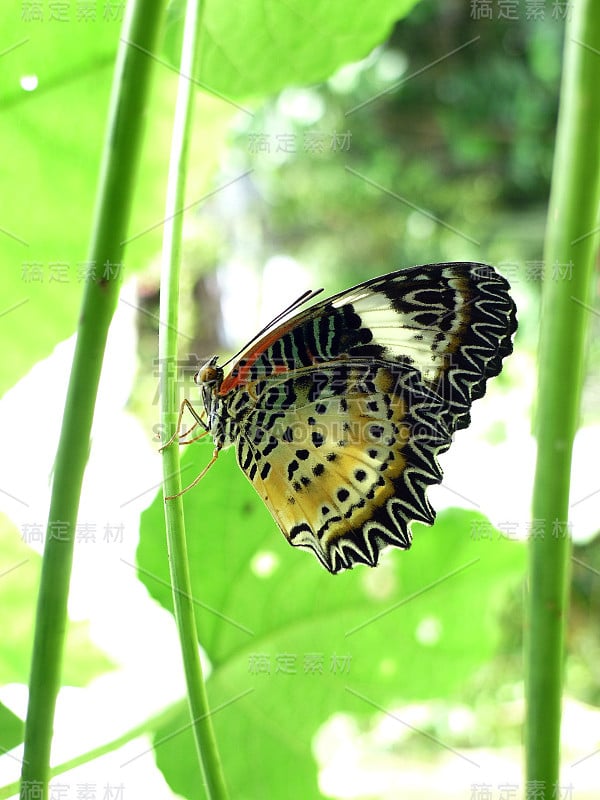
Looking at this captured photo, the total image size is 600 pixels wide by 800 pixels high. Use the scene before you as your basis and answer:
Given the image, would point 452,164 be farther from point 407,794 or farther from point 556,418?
point 556,418

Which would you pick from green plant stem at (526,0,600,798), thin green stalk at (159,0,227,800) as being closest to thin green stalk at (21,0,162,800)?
thin green stalk at (159,0,227,800)

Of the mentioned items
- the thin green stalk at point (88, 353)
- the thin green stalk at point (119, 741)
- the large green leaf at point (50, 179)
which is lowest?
the thin green stalk at point (119, 741)

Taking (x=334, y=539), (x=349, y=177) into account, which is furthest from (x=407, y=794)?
(x=349, y=177)

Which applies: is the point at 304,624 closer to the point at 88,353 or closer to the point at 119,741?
the point at 119,741

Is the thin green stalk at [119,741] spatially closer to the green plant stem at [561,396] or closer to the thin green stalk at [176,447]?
the thin green stalk at [176,447]

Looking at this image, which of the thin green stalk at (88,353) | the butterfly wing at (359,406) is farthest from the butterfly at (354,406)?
the thin green stalk at (88,353)
